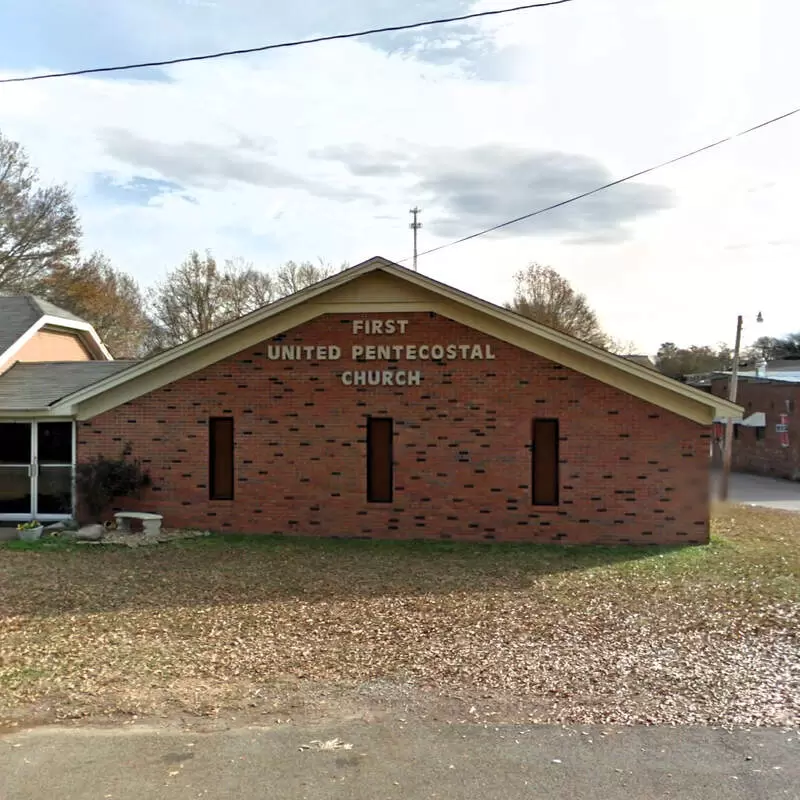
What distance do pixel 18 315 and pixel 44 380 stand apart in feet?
11.7

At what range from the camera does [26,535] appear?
43.4 feet

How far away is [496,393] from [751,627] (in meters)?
6.34

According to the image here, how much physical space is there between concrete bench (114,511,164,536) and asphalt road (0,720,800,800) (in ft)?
26.9

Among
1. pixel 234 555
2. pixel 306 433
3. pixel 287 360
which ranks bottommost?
pixel 234 555

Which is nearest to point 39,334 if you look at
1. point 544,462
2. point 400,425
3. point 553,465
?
point 400,425

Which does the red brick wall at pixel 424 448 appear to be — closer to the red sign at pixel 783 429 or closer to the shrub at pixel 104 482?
the shrub at pixel 104 482

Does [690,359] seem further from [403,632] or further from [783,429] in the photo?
[403,632]

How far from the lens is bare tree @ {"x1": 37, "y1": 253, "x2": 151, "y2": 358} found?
36.1 m

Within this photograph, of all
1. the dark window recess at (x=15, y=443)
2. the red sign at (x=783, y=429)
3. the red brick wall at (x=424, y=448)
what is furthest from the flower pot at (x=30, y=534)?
the red sign at (x=783, y=429)

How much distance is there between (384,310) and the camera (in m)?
13.9

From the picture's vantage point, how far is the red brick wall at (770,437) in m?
37.6

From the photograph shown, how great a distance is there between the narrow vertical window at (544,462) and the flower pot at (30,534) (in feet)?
28.8

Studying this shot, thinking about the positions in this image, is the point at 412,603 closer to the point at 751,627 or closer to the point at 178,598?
the point at 178,598

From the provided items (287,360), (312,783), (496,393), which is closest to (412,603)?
(312,783)
